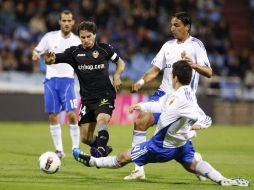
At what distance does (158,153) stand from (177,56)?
2285mm

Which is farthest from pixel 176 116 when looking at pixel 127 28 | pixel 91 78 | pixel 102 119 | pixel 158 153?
pixel 127 28

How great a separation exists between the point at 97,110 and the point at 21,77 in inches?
506

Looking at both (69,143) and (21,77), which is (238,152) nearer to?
(69,143)

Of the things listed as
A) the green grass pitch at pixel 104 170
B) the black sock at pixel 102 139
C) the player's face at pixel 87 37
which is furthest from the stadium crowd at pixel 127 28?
the black sock at pixel 102 139

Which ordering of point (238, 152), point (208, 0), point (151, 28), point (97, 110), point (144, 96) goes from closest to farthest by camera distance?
1. point (97, 110)
2. point (238, 152)
3. point (144, 96)
4. point (151, 28)
5. point (208, 0)

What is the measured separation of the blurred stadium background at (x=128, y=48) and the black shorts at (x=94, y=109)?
39.1 ft

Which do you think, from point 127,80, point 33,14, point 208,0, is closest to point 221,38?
point 208,0

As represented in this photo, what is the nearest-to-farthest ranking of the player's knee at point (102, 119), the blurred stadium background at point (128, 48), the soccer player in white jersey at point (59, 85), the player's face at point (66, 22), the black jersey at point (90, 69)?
the player's knee at point (102, 119) → the black jersey at point (90, 69) → the player's face at point (66, 22) → the soccer player in white jersey at point (59, 85) → the blurred stadium background at point (128, 48)

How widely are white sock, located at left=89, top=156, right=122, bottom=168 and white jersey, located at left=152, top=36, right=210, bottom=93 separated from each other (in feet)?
5.87

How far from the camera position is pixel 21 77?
78.8 ft

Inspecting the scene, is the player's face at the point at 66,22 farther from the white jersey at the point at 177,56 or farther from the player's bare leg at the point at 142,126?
the player's bare leg at the point at 142,126

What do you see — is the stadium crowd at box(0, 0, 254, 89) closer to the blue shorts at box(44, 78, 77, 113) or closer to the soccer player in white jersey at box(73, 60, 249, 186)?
the blue shorts at box(44, 78, 77, 113)

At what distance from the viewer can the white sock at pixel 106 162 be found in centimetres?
959

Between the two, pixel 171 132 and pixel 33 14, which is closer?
pixel 171 132
